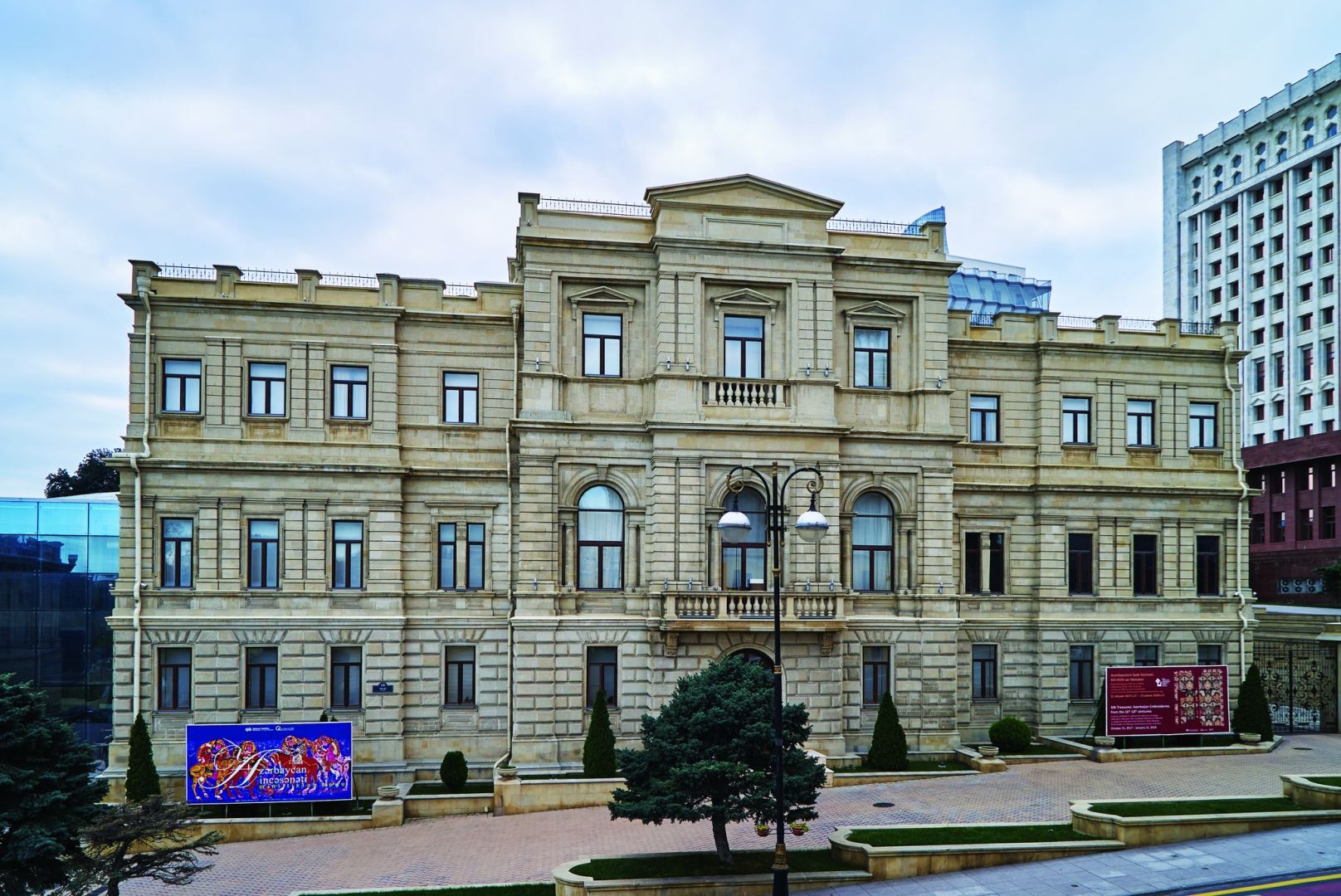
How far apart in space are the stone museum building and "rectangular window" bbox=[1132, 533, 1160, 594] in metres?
8.44

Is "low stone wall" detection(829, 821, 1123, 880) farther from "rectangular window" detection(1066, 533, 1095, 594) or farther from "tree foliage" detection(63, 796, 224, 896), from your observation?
"rectangular window" detection(1066, 533, 1095, 594)

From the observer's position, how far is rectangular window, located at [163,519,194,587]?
3284 cm

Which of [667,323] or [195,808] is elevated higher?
[667,323]

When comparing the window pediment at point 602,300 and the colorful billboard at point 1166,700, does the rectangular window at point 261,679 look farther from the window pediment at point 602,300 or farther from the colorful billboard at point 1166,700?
the colorful billboard at point 1166,700

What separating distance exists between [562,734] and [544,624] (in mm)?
3518

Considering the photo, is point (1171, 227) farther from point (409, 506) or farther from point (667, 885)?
point (667, 885)

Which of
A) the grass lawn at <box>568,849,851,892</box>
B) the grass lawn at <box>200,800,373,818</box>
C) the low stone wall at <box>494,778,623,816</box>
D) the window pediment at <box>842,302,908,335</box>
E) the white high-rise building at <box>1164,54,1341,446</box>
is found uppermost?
the white high-rise building at <box>1164,54,1341,446</box>

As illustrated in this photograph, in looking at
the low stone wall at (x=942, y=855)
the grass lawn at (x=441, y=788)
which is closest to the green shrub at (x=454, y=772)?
the grass lawn at (x=441, y=788)

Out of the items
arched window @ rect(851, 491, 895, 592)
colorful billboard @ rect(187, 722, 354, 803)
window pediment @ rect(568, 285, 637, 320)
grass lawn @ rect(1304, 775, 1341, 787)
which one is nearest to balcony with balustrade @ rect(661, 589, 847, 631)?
arched window @ rect(851, 491, 895, 592)

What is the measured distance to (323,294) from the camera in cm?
3403

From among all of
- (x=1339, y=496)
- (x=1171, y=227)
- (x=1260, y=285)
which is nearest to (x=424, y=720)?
(x=1339, y=496)

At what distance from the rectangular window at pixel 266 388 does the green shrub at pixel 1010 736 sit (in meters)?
26.1

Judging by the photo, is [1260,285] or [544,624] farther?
[1260,285]

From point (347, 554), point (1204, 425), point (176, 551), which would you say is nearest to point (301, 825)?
point (347, 554)
